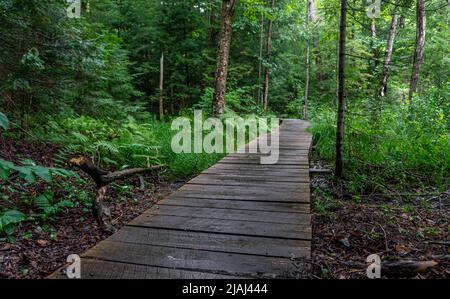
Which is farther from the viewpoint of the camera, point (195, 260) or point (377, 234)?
point (377, 234)

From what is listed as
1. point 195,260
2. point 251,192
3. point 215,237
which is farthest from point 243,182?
point 195,260

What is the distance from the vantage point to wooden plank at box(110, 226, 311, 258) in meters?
2.50

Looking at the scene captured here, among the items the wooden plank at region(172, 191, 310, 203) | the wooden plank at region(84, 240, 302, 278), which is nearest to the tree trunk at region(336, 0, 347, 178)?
the wooden plank at region(172, 191, 310, 203)

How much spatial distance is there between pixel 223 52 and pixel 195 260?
31.2 ft

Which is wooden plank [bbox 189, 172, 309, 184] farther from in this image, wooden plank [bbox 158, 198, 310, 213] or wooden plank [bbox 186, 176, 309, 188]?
wooden plank [bbox 158, 198, 310, 213]

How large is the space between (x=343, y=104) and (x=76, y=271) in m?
4.49

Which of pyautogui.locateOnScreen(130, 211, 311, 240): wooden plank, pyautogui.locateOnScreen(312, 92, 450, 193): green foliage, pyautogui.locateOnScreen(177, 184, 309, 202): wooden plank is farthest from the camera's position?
pyautogui.locateOnScreen(312, 92, 450, 193): green foliage

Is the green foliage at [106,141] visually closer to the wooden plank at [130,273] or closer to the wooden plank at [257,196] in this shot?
the wooden plank at [257,196]

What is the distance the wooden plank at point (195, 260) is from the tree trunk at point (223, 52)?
8.98 meters

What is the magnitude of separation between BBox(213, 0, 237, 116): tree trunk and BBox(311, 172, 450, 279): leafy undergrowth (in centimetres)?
717

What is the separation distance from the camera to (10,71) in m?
5.60

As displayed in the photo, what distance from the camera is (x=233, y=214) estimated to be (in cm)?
342

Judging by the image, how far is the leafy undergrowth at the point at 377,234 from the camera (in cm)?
239

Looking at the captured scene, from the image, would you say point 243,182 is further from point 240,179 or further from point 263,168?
point 263,168
